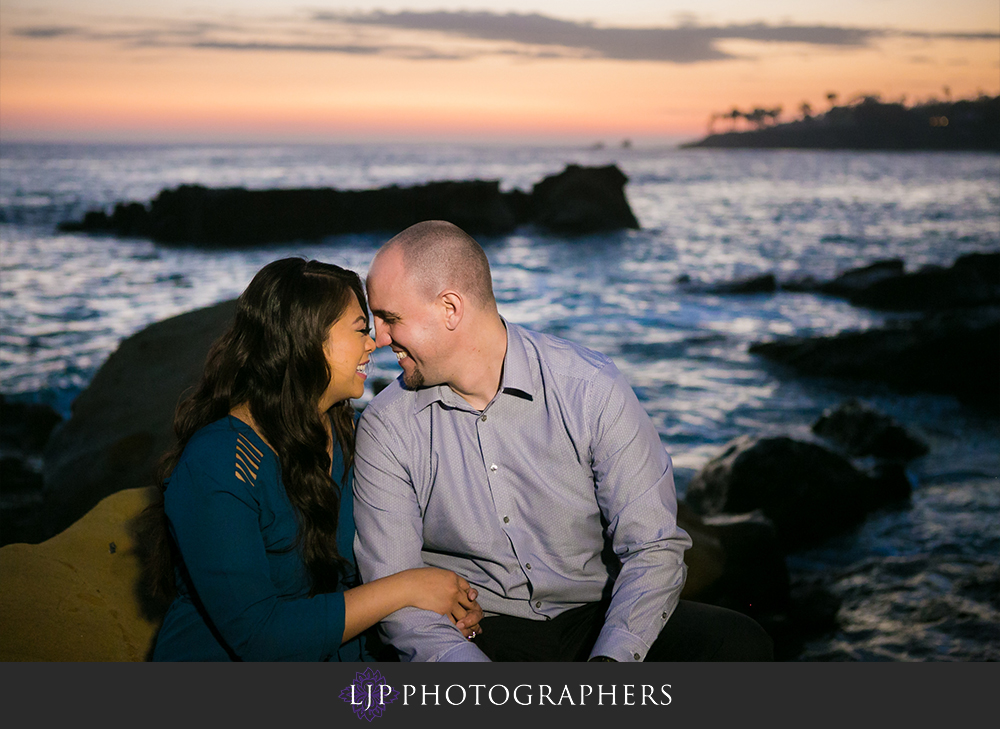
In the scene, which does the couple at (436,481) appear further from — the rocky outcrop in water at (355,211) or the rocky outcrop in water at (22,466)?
the rocky outcrop in water at (355,211)

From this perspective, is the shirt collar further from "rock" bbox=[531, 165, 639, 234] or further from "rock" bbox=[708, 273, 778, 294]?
"rock" bbox=[531, 165, 639, 234]

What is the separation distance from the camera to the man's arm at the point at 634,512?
265 centimetres

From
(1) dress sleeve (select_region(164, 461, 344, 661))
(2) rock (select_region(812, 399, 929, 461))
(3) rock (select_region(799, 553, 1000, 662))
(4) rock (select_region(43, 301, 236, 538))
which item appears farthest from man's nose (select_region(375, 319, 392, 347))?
(2) rock (select_region(812, 399, 929, 461))

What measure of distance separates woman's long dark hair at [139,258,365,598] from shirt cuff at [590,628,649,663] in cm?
106

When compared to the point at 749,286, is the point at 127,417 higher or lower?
higher

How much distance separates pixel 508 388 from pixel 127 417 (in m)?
3.34

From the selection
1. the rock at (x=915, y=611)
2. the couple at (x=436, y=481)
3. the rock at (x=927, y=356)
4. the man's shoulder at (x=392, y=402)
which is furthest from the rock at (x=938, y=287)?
the man's shoulder at (x=392, y=402)

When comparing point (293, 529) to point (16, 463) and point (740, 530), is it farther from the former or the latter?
point (16, 463)

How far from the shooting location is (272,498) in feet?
8.04

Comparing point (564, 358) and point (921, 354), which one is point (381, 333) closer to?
point (564, 358)

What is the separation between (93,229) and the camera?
3572cm

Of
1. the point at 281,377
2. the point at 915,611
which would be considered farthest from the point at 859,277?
the point at 281,377

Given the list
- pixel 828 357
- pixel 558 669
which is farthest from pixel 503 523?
pixel 828 357

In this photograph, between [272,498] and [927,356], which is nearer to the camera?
[272,498]
